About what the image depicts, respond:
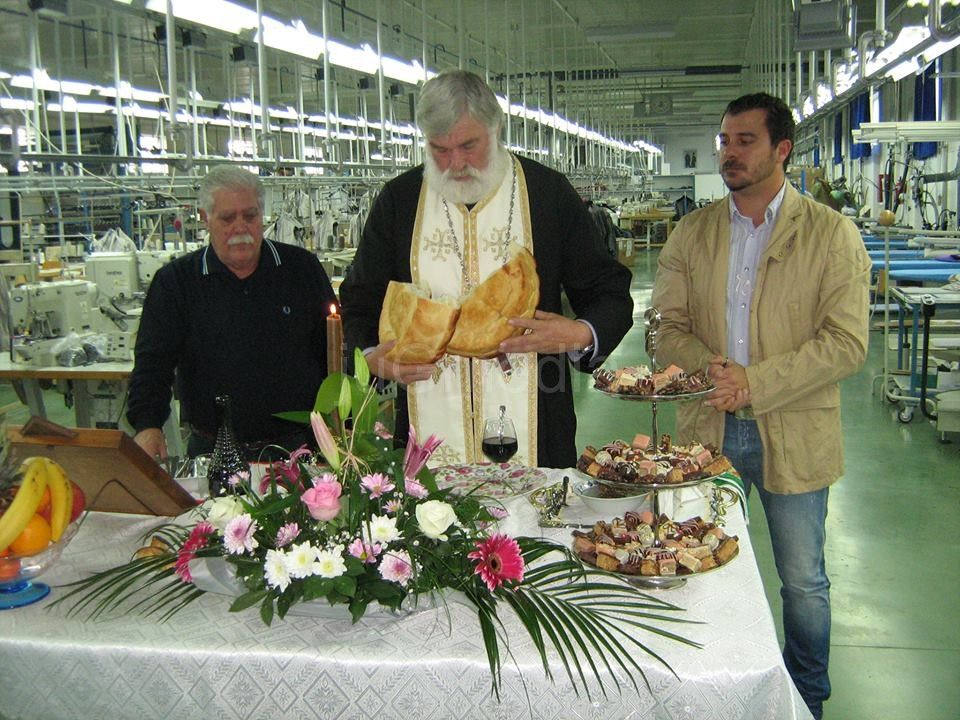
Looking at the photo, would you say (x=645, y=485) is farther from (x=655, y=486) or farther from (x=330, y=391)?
(x=330, y=391)

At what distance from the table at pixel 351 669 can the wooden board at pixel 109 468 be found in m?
0.41

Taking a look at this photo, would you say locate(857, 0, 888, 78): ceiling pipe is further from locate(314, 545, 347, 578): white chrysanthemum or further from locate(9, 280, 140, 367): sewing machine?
locate(314, 545, 347, 578): white chrysanthemum

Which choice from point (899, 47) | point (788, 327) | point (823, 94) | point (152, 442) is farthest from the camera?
point (823, 94)

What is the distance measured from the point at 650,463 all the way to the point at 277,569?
781mm

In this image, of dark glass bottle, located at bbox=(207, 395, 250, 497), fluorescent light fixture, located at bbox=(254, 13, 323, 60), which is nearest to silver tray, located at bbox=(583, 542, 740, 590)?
dark glass bottle, located at bbox=(207, 395, 250, 497)

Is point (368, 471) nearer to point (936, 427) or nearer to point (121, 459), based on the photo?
point (121, 459)

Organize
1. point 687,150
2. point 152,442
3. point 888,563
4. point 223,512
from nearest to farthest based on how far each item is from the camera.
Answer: point 223,512 < point 152,442 < point 888,563 < point 687,150

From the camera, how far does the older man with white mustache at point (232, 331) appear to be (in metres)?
3.02

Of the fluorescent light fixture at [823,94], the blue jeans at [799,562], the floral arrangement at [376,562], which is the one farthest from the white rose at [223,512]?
the fluorescent light fixture at [823,94]

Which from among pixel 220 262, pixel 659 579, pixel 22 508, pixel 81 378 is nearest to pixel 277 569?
pixel 22 508

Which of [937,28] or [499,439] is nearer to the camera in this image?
[499,439]

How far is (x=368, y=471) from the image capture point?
5.63 ft

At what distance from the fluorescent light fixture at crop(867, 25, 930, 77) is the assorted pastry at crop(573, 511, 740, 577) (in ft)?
13.4

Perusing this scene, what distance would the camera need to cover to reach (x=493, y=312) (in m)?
2.31
